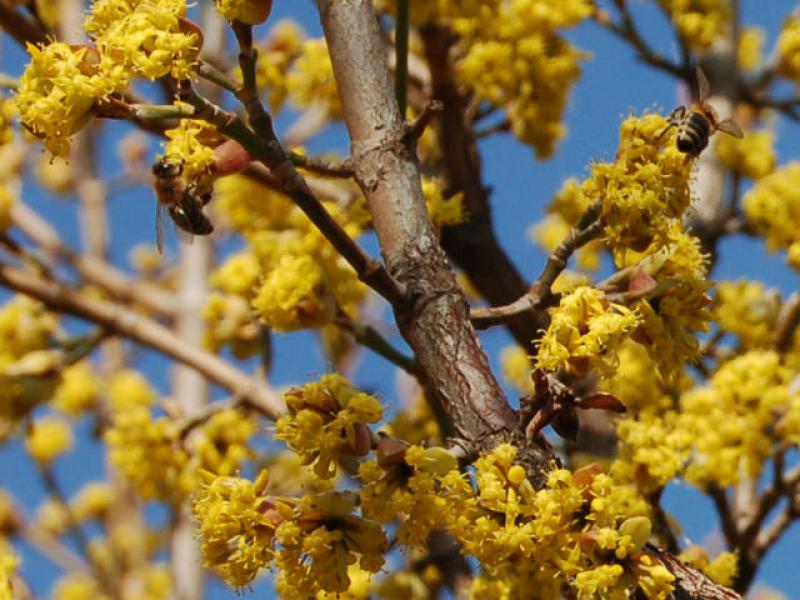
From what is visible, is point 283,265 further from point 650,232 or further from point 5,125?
point 650,232

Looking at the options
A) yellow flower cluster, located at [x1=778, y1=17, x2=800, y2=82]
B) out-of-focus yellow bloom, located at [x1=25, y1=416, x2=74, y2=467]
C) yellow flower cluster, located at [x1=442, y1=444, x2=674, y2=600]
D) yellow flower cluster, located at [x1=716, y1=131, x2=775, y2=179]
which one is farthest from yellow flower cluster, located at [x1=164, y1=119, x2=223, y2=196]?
out-of-focus yellow bloom, located at [x1=25, y1=416, x2=74, y2=467]

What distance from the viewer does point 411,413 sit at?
400cm

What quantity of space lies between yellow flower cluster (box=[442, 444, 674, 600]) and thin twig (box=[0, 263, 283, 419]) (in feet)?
5.73

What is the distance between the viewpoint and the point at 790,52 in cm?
403

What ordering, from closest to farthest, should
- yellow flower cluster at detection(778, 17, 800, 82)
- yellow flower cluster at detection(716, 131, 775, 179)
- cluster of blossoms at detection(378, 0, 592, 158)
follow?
cluster of blossoms at detection(378, 0, 592, 158)
yellow flower cluster at detection(716, 131, 775, 179)
yellow flower cluster at detection(778, 17, 800, 82)

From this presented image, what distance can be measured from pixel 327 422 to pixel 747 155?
8.01 ft

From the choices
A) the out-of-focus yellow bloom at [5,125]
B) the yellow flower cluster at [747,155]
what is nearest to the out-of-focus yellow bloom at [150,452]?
the out-of-focus yellow bloom at [5,125]

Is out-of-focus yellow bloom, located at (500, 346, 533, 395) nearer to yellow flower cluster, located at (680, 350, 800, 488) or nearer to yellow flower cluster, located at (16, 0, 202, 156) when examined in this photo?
yellow flower cluster, located at (680, 350, 800, 488)

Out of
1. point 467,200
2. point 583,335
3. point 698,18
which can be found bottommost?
point 583,335

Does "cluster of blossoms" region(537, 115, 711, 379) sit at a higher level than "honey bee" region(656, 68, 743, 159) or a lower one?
lower

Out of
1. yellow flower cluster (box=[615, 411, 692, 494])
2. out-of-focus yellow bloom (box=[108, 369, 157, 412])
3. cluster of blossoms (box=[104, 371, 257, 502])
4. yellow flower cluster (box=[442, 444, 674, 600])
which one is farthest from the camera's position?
out-of-focus yellow bloom (box=[108, 369, 157, 412])

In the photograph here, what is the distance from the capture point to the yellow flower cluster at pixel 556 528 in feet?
5.32

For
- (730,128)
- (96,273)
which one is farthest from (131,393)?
(730,128)

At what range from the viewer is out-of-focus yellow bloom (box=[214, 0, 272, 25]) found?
1808 millimetres
